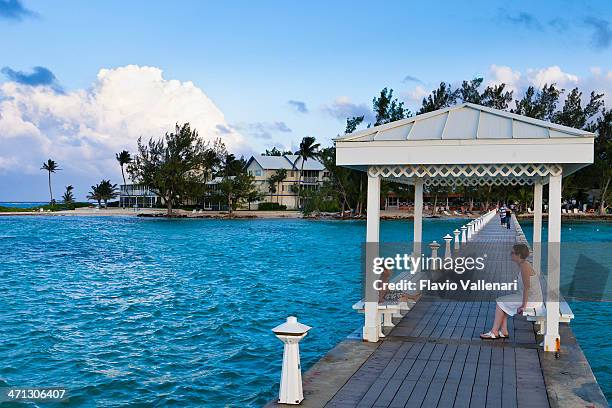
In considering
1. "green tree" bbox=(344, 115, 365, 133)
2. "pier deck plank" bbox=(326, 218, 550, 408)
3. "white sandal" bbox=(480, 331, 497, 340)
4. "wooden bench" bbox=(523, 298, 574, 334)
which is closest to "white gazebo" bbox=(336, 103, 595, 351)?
"wooden bench" bbox=(523, 298, 574, 334)

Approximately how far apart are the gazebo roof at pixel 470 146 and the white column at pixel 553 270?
0.31m

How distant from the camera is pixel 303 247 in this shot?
4188cm

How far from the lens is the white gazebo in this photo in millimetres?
8164

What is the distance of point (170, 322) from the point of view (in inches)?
622

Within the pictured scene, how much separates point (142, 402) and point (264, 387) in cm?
203

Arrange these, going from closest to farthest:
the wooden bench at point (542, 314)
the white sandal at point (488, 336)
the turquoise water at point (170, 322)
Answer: the wooden bench at point (542, 314) < the white sandal at point (488, 336) < the turquoise water at point (170, 322)

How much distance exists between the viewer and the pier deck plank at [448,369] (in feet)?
21.0

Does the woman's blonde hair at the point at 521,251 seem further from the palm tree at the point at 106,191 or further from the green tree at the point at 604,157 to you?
the palm tree at the point at 106,191

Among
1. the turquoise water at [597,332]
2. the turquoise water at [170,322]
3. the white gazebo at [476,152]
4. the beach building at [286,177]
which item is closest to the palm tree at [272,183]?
the beach building at [286,177]

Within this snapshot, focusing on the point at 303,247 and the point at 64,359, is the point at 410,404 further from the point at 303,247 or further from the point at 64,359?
the point at 303,247

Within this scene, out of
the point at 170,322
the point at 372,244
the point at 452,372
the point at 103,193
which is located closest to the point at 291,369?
the point at 452,372

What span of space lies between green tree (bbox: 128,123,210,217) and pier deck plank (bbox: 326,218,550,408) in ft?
251

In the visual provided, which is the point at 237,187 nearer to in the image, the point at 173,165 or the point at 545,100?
the point at 173,165

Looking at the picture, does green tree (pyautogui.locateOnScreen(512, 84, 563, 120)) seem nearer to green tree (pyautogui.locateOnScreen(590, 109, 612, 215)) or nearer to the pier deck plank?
green tree (pyautogui.locateOnScreen(590, 109, 612, 215))
